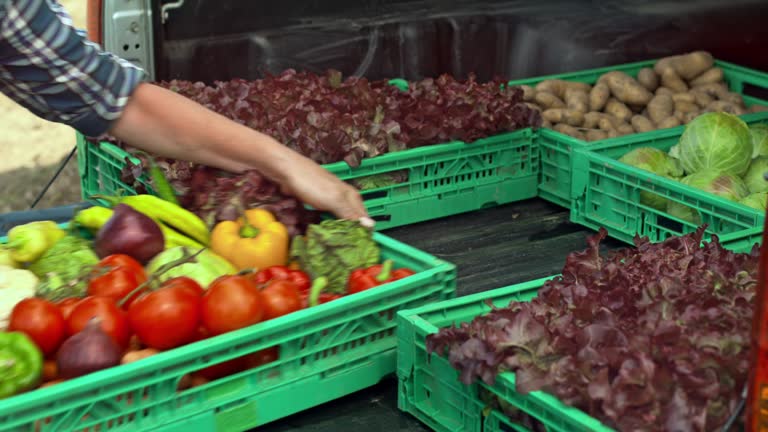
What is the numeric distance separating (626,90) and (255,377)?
302 centimetres

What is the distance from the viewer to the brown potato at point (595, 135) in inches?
177

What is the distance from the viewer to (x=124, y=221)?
273 cm

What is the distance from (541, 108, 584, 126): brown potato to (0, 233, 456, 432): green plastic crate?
1.92 meters

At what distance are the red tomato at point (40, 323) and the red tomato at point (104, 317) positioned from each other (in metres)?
0.03

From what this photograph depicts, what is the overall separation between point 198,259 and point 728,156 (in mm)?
2240

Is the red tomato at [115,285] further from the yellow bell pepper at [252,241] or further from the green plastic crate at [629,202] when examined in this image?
the green plastic crate at [629,202]

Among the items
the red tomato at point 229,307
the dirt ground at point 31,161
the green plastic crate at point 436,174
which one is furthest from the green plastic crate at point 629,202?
the dirt ground at point 31,161

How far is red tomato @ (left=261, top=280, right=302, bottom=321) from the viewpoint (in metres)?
2.42

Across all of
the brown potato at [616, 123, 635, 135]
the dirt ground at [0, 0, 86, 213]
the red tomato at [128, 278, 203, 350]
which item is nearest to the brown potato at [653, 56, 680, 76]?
the brown potato at [616, 123, 635, 135]

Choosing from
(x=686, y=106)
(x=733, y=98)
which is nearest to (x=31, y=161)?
(x=686, y=106)

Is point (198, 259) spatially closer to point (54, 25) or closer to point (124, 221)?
point (124, 221)

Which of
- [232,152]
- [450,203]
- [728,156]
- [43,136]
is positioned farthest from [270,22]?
[43,136]

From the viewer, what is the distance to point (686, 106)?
4.82 meters

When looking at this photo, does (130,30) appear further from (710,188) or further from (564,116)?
(710,188)
